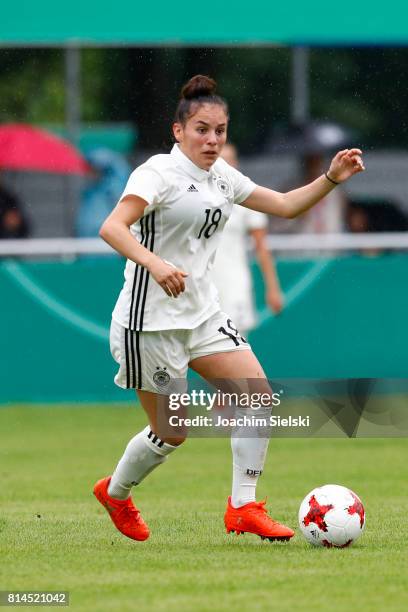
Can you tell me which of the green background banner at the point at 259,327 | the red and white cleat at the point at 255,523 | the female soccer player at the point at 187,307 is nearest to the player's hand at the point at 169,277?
the female soccer player at the point at 187,307

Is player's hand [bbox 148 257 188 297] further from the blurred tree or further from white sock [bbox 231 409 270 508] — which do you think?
the blurred tree

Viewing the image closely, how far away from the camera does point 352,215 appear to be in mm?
14531

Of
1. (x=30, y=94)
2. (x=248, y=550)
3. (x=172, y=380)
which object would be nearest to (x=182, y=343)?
(x=172, y=380)

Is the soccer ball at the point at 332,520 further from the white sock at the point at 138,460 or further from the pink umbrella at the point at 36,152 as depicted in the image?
the pink umbrella at the point at 36,152

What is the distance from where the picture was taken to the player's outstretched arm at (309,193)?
22.7 ft

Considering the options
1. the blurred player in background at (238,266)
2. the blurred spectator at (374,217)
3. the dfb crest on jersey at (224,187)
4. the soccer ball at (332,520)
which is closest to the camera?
the soccer ball at (332,520)

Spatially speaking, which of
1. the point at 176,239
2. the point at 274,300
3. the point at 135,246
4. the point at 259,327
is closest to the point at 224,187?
the point at 176,239

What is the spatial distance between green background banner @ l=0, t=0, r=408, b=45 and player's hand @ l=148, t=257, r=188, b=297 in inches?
312

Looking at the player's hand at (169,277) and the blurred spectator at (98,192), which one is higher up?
the blurred spectator at (98,192)

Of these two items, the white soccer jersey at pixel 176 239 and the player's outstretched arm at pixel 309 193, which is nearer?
the white soccer jersey at pixel 176 239

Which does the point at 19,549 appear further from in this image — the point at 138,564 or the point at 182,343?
the point at 182,343

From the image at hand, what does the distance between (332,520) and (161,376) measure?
1.03 m

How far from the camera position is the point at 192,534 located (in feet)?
23.2

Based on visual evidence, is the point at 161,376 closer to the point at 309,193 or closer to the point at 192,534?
the point at 192,534
